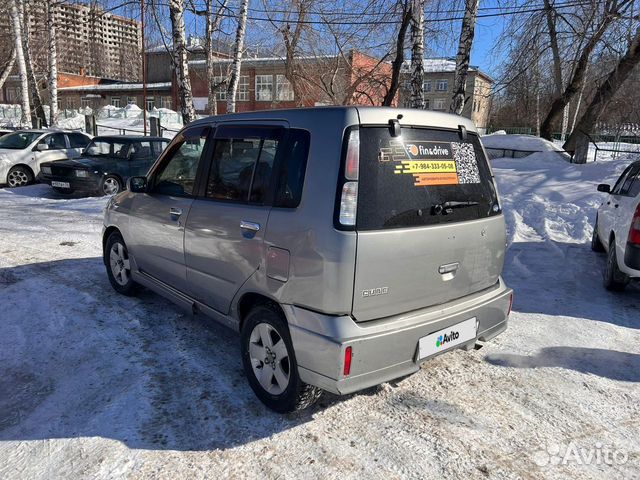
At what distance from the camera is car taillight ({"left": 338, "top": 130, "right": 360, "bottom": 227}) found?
2593 millimetres

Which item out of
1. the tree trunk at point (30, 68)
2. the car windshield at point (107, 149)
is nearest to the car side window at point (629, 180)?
the car windshield at point (107, 149)

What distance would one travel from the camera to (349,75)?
25.4 metres

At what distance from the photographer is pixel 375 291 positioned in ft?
8.73

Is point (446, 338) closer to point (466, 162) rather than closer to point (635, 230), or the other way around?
point (466, 162)

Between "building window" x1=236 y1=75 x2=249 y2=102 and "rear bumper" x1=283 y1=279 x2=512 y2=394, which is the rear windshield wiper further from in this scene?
"building window" x1=236 y1=75 x2=249 y2=102

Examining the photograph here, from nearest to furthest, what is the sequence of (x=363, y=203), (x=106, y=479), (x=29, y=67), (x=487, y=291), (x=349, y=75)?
(x=106, y=479), (x=363, y=203), (x=487, y=291), (x=29, y=67), (x=349, y=75)

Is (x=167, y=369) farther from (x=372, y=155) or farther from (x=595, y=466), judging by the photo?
(x=595, y=466)

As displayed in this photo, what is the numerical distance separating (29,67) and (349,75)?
1573 cm

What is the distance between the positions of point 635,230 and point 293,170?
4.08m

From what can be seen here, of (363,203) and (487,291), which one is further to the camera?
(487,291)

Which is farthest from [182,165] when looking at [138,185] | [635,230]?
[635,230]

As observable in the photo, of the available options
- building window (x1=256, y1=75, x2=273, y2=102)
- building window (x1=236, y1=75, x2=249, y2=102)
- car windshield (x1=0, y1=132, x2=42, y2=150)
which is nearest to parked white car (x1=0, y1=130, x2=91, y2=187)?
car windshield (x1=0, y1=132, x2=42, y2=150)

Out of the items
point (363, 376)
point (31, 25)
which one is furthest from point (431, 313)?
point (31, 25)

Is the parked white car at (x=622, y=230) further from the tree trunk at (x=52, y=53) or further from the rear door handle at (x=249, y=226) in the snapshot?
the tree trunk at (x=52, y=53)
